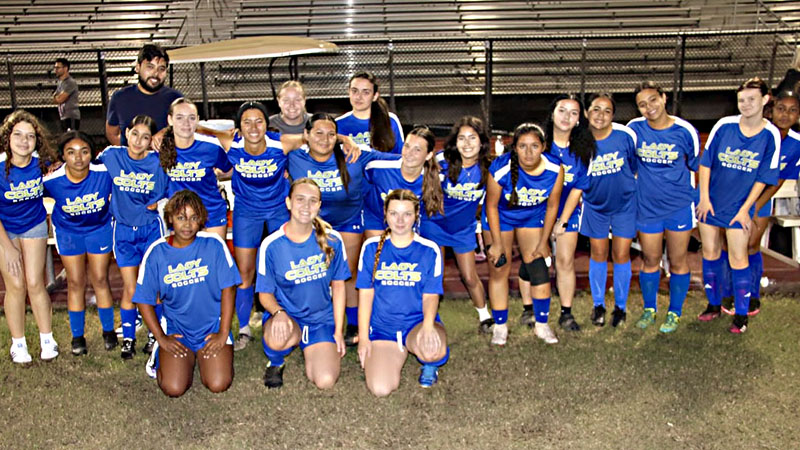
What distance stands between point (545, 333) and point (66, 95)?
9.22 meters

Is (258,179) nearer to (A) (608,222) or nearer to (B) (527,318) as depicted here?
(B) (527,318)

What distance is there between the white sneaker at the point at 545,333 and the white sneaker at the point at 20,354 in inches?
147

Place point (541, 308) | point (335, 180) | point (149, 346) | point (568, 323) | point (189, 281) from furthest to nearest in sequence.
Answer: point (568, 323)
point (541, 308)
point (149, 346)
point (335, 180)
point (189, 281)

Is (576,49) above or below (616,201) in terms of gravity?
above

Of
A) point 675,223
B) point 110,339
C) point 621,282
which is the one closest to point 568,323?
point 621,282

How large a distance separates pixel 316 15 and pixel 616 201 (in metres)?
12.1

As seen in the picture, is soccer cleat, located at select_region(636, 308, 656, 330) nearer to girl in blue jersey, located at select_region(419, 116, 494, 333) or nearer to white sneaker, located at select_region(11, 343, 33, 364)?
girl in blue jersey, located at select_region(419, 116, 494, 333)

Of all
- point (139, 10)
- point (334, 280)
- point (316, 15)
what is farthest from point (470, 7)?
point (334, 280)

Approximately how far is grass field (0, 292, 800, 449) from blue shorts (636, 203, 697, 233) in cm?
80

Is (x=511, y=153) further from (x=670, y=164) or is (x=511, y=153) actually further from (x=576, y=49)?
(x=576, y=49)

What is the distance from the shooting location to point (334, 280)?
16.2ft

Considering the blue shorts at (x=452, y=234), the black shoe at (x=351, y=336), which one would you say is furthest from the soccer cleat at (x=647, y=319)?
the black shoe at (x=351, y=336)

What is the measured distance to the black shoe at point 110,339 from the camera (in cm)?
552

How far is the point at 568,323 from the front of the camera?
18.7 ft
